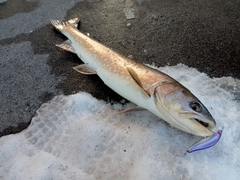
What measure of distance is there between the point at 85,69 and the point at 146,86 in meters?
0.76

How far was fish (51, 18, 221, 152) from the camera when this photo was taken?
1.99 meters

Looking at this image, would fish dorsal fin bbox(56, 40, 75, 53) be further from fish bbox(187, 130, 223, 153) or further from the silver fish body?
fish bbox(187, 130, 223, 153)

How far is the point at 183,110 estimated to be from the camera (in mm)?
2002

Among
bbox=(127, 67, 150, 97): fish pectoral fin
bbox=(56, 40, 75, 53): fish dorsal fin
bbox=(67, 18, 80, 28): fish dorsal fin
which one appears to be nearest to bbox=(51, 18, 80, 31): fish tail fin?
bbox=(67, 18, 80, 28): fish dorsal fin

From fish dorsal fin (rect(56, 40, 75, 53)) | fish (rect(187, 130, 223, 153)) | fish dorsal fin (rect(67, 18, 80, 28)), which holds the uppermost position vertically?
fish dorsal fin (rect(67, 18, 80, 28))

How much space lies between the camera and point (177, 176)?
2.01 m

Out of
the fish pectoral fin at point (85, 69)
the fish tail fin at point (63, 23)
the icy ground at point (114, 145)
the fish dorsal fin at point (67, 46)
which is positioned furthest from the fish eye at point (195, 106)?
the fish tail fin at point (63, 23)

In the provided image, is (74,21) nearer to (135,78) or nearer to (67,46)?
(67,46)

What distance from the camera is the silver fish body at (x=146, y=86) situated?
1.99 metres

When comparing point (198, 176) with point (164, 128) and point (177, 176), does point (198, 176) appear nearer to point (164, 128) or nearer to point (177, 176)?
point (177, 176)

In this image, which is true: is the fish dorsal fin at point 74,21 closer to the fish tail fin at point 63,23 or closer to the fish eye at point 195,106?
the fish tail fin at point 63,23

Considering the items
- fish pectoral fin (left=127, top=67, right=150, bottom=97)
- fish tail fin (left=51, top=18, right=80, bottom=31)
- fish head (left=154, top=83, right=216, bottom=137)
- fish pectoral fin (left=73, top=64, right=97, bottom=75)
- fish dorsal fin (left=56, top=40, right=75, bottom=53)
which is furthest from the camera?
fish tail fin (left=51, top=18, right=80, bottom=31)

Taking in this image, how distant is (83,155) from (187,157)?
796 millimetres

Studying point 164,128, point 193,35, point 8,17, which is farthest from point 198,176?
point 8,17
